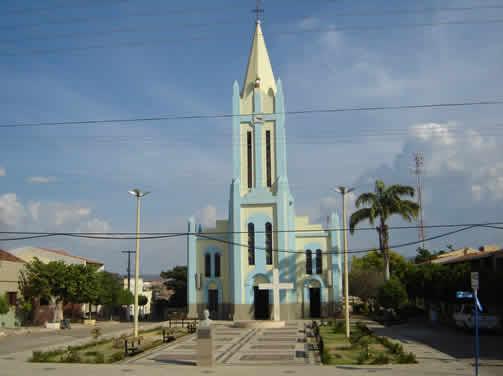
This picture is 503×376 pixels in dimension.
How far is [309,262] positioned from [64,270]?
19939 mm

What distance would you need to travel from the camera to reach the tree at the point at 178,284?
70250 mm

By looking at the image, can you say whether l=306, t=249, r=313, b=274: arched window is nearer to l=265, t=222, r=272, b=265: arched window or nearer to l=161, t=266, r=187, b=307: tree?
l=265, t=222, r=272, b=265: arched window

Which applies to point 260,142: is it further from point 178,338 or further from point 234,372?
point 234,372

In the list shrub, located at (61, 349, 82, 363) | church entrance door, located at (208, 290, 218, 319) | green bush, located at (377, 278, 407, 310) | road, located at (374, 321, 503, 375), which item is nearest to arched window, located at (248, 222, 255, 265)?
church entrance door, located at (208, 290, 218, 319)

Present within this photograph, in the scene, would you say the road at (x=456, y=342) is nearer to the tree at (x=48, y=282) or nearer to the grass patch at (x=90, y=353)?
the grass patch at (x=90, y=353)

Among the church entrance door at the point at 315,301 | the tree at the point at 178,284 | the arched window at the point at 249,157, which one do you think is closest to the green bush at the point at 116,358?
the church entrance door at the point at 315,301

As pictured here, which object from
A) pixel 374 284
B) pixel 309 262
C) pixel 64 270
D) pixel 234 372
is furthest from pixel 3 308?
pixel 374 284

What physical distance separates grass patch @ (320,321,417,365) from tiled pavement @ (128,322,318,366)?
946mm

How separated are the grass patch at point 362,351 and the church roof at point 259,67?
2755 centimetres

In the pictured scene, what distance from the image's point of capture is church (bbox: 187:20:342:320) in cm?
4784

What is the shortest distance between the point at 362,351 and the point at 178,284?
172 ft

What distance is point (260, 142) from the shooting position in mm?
50594

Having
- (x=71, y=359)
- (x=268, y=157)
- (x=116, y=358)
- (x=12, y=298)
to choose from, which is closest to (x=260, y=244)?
(x=268, y=157)

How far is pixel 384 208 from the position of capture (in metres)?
44.2
